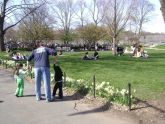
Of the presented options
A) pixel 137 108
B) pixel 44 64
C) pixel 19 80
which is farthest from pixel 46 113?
pixel 19 80

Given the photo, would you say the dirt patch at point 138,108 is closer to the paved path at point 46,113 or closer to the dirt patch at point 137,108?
the dirt patch at point 137,108

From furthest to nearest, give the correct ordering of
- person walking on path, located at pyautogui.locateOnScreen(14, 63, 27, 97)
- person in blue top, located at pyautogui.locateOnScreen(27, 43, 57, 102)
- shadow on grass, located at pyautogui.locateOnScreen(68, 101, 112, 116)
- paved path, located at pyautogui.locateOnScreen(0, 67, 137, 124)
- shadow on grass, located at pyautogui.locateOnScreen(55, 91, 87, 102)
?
person walking on path, located at pyautogui.locateOnScreen(14, 63, 27, 97) < shadow on grass, located at pyautogui.locateOnScreen(55, 91, 87, 102) < person in blue top, located at pyautogui.locateOnScreen(27, 43, 57, 102) < shadow on grass, located at pyautogui.locateOnScreen(68, 101, 112, 116) < paved path, located at pyautogui.locateOnScreen(0, 67, 137, 124)

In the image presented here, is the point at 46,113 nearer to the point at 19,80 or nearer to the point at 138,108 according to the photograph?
the point at 138,108

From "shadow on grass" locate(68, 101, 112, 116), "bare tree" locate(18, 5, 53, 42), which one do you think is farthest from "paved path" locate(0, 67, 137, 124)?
"bare tree" locate(18, 5, 53, 42)

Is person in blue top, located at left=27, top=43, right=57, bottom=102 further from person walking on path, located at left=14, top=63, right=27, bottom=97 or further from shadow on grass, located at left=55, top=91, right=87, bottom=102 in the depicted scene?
person walking on path, located at left=14, top=63, right=27, bottom=97

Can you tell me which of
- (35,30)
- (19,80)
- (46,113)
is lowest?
(46,113)

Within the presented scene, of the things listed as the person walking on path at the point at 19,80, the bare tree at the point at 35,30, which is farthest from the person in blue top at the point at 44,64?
the bare tree at the point at 35,30

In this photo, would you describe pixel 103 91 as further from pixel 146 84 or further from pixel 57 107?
pixel 146 84

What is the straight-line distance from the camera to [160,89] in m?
10.5

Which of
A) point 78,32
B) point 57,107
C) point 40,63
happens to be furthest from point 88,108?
point 78,32

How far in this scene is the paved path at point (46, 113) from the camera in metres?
6.96

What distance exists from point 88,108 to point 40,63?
1970mm

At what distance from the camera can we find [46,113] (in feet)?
25.1

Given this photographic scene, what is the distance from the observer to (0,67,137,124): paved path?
22.9 ft
